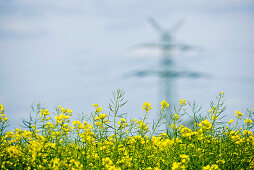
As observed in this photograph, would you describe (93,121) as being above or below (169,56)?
below

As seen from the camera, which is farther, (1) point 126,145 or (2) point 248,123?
(2) point 248,123

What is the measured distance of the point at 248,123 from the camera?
4.43 m

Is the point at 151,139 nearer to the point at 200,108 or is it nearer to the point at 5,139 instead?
the point at 200,108

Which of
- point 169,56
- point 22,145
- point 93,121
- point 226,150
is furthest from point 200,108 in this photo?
point 169,56

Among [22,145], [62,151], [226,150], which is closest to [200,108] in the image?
[226,150]

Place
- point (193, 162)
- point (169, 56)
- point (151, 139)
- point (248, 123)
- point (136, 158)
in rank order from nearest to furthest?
point (193, 162) → point (136, 158) → point (151, 139) → point (248, 123) → point (169, 56)

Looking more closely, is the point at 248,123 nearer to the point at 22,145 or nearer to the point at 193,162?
the point at 193,162

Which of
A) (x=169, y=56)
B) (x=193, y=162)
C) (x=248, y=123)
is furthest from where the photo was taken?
(x=169, y=56)

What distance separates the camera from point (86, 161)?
367 centimetres

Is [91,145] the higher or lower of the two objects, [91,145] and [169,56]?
the lower

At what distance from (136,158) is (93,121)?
724 millimetres

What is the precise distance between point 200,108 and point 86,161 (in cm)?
169

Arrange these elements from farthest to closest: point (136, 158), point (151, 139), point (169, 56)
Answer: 1. point (169, 56)
2. point (151, 139)
3. point (136, 158)

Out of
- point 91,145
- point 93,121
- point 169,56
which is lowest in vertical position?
point 91,145
